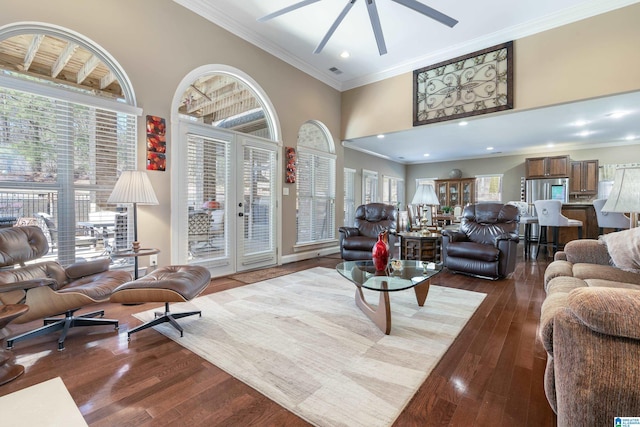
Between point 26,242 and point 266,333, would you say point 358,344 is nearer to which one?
point 266,333

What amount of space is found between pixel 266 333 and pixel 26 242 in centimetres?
195

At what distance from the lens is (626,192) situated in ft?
6.89

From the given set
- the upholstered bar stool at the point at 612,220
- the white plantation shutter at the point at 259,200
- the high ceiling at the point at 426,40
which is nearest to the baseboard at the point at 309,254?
the white plantation shutter at the point at 259,200

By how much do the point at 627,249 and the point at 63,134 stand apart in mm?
4529

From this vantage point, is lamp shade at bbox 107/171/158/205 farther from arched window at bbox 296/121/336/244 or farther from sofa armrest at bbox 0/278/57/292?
arched window at bbox 296/121/336/244

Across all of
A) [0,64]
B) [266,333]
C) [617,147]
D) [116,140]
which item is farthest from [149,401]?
[617,147]

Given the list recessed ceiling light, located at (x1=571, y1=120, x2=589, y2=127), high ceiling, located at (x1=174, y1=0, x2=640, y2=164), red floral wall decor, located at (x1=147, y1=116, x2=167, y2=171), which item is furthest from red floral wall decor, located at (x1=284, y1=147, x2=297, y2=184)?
recessed ceiling light, located at (x1=571, y1=120, x2=589, y2=127)

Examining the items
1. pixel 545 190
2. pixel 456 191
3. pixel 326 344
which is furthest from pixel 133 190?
pixel 456 191

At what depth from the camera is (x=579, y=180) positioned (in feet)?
23.4

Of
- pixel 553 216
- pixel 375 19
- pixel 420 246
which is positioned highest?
pixel 375 19

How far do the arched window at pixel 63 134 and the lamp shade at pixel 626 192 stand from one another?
4.42m

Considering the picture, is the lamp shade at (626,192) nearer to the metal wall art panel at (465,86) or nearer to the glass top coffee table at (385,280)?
the glass top coffee table at (385,280)

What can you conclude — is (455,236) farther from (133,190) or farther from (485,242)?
(133,190)

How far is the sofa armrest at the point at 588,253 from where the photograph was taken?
2.26 m
